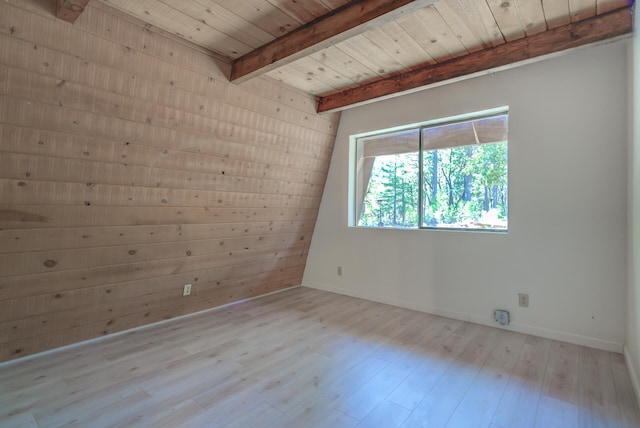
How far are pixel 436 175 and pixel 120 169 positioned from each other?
115 inches

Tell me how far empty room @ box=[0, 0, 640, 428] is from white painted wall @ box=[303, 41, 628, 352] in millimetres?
16

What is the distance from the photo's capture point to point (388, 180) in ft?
12.6

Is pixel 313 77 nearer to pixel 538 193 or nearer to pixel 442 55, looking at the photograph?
pixel 442 55

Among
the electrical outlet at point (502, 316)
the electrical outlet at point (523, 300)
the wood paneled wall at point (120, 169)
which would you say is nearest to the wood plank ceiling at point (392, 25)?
the wood paneled wall at point (120, 169)

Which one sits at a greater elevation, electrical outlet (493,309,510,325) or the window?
the window

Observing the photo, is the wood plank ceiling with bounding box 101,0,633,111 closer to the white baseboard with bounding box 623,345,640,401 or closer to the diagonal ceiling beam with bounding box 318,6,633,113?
the diagonal ceiling beam with bounding box 318,6,633,113

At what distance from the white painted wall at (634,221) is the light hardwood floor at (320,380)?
0.18 meters

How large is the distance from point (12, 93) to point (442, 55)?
2.89 meters

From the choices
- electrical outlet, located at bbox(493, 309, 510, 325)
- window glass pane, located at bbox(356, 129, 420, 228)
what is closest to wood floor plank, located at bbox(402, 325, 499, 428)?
electrical outlet, located at bbox(493, 309, 510, 325)

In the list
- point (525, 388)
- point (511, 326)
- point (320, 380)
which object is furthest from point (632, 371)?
point (320, 380)

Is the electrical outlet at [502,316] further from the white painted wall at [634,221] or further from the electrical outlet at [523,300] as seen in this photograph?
the white painted wall at [634,221]

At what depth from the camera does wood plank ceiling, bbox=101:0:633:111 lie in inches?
76.5

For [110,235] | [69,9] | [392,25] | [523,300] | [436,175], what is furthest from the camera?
[436,175]

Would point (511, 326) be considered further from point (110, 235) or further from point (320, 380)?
point (110, 235)
